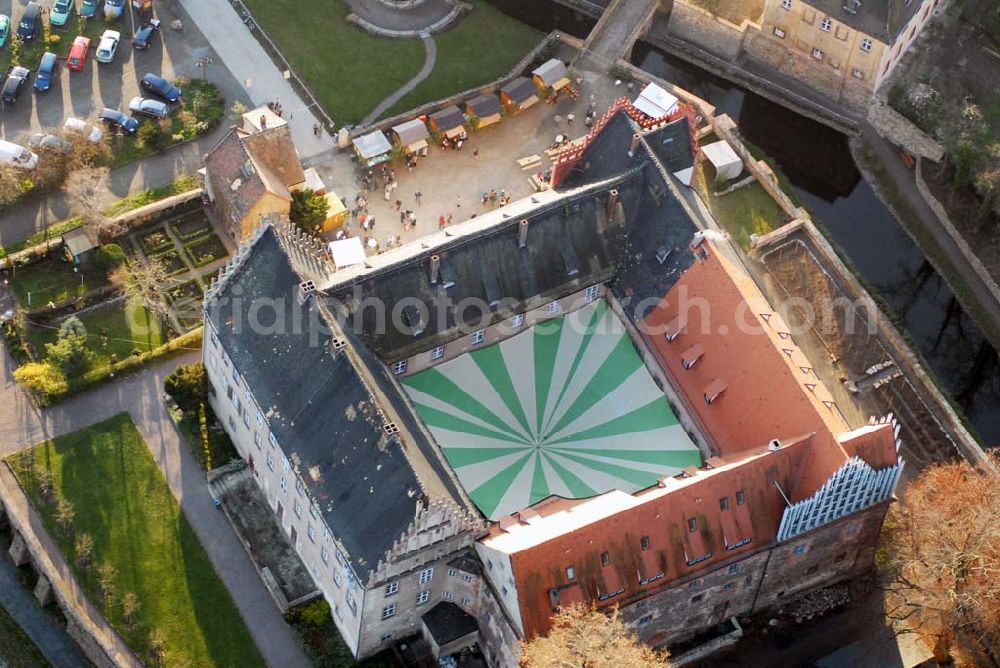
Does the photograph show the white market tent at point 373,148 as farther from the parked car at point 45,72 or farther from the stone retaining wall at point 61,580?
the stone retaining wall at point 61,580

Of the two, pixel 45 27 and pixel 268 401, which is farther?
pixel 45 27

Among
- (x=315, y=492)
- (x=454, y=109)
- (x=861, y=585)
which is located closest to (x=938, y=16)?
(x=454, y=109)

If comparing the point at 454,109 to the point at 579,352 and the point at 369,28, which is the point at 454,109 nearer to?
the point at 369,28

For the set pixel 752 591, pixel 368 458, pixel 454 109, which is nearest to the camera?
pixel 368 458

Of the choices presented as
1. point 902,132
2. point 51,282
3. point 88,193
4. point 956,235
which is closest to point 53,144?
point 88,193

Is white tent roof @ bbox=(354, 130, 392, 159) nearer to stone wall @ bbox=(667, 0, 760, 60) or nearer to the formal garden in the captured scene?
the formal garden

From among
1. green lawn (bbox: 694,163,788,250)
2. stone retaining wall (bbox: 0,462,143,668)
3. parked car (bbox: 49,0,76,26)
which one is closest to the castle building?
green lawn (bbox: 694,163,788,250)

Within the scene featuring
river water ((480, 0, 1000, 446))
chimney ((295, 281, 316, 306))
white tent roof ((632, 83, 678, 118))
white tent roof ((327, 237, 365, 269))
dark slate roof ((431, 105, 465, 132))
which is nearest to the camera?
chimney ((295, 281, 316, 306))

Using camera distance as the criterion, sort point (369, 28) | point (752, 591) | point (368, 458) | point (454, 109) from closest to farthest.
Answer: point (368, 458)
point (752, 591)
point (454, 109)
point (369, 28)
